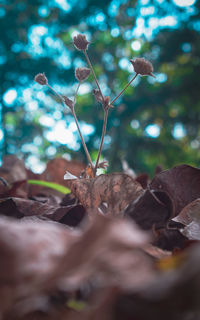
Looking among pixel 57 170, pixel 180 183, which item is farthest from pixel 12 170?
pixel 180 183

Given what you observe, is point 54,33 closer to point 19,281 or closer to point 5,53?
point 5,53

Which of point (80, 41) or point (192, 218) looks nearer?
point (192, 218)

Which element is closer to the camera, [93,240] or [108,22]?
→ [93,240]

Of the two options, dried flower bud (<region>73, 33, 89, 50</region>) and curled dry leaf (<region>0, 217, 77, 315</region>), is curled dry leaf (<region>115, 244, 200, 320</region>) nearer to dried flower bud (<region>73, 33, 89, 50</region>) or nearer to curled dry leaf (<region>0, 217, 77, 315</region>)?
curled dry leaf (<region>0, 217, 77, 315</region>)

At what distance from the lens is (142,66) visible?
16.3 inches

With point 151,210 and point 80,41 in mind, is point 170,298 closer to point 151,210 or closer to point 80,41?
point 151,210

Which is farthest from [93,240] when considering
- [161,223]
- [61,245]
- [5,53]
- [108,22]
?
[108,22]

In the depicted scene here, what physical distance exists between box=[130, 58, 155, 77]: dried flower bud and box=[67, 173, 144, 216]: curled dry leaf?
0.58 feet

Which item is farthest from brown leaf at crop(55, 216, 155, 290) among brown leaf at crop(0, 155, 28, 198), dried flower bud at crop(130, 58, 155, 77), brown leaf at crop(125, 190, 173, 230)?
brown leaf at crop(0, 155, 28, 198)

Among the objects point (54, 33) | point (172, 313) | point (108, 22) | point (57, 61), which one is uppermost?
point (108, 22)

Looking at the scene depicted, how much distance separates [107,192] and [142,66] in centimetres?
20

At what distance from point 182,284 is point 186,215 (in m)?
0.19

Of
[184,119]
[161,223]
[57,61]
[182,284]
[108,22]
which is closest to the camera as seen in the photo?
[182,284]

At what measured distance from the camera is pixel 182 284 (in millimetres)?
123
